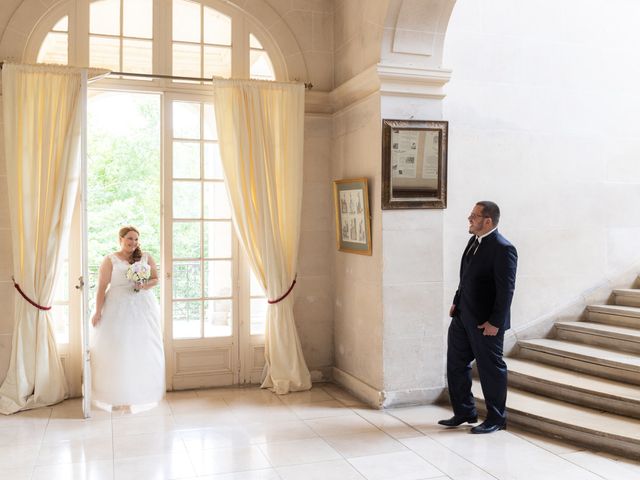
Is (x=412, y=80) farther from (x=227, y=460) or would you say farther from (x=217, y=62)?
(x=227, y=460)

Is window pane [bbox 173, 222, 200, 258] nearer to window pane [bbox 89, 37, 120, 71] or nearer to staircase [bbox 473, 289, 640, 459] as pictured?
window pane [bbox 89, 37, 120, 71]

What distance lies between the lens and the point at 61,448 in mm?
4387

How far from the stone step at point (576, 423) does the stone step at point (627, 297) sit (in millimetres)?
1933

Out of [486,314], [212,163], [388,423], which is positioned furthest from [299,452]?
[212,163]

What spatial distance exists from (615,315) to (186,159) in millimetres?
4503

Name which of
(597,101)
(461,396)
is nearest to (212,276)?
(461,396)

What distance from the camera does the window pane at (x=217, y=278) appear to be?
6059 millimetres

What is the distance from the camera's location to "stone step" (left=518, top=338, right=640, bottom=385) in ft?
16.6

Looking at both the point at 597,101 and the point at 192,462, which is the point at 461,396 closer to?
the point at 192,462

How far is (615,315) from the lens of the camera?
6.18 metres

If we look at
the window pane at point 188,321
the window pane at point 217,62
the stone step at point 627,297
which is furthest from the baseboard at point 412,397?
the window pane at point 217,62

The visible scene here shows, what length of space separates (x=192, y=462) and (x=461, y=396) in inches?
81.6

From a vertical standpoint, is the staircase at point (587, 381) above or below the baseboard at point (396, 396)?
above

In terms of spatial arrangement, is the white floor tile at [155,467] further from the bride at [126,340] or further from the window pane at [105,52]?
the window pane at [105,52]
